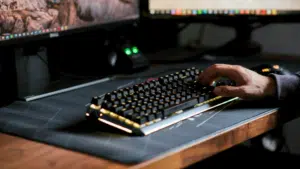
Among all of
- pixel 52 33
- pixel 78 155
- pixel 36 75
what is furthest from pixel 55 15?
pixel 78 155

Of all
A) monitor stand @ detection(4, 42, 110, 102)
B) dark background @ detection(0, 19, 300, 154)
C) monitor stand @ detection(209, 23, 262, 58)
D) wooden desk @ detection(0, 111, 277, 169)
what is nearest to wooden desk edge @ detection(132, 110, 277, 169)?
wooden desk @ detection(0, 111, 277, 169)

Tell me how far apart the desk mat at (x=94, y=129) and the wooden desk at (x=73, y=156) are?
0.01m

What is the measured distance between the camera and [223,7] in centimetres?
154

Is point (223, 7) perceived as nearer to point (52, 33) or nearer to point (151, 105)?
point (52, 33)

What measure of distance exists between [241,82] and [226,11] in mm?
477

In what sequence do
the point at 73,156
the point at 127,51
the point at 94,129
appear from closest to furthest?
the point at 73,156 → the point at 94,129 → the point at 127,51

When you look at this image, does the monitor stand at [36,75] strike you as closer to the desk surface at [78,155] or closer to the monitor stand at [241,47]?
the desk surface at [78,155]

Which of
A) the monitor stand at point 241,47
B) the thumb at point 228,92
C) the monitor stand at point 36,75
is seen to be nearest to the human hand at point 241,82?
the thumb at point 228,92

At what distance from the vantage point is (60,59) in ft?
4.60

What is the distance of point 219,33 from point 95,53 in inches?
25.8

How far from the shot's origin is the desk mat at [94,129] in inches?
32.6

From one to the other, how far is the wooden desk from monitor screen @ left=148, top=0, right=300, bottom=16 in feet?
2.16

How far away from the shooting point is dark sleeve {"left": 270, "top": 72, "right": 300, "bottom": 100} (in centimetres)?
Answer: 110

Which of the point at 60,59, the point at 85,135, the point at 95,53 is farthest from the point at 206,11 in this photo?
the point at 85,135
